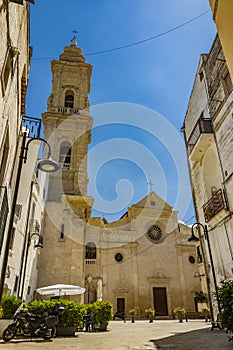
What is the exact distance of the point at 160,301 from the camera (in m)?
26.5

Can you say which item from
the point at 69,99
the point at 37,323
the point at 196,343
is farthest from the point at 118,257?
the point at 196,343

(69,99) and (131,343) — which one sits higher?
(69,99)

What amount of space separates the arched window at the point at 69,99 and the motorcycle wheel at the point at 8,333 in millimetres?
24198

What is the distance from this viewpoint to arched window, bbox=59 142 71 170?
25809mm

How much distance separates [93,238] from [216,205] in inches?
669

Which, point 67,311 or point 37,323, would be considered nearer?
point 37,323

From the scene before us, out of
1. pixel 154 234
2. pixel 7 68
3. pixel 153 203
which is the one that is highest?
pixel 153 203

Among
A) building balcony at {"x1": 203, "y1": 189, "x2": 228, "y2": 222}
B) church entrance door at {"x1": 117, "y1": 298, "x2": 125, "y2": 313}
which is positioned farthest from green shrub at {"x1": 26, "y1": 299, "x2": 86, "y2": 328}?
church entrance door at {"x1": 117, "y1": 298, "x2": 125, "y2": 313}

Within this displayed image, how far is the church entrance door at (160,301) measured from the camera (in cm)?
2603

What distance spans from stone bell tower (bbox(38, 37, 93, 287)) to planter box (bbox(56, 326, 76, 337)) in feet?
32.6

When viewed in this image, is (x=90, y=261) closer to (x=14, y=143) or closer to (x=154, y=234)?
(x=154, y=234)

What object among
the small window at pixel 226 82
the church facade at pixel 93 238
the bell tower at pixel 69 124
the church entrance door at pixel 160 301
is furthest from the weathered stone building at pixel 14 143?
the church entrance door at pixel 160 301

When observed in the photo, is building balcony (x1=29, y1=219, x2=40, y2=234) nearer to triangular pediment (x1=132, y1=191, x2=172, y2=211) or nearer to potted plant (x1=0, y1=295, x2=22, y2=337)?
potted plant (x1=0, y1=295, x2=22, y2=337)

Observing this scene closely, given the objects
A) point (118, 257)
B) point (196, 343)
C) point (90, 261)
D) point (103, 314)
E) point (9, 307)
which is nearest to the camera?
point (196, 343)
